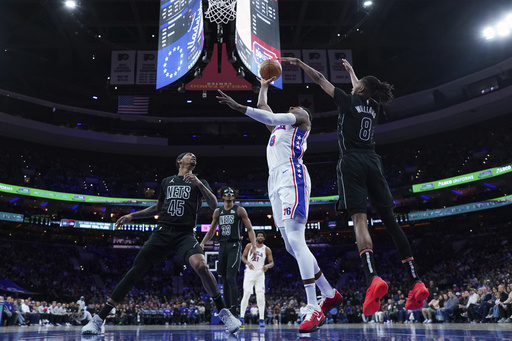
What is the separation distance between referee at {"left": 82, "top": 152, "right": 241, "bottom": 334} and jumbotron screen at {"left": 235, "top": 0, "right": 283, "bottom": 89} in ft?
16.1

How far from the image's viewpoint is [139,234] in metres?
32.1

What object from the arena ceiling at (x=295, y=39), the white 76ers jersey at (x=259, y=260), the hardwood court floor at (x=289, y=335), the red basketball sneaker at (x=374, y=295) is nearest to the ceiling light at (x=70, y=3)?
the arena ceiling at (x=295, y=39)

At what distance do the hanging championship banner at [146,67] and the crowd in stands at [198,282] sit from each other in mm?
9746

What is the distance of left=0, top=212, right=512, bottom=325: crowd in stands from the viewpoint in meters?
19.4

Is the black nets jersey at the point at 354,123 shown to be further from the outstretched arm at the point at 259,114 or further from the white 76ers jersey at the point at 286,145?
the white 76ers jersey at the point at 286,145

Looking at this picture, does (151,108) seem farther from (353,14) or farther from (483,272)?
(483,272)

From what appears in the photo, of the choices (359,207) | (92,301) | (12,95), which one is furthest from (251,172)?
(359,207)

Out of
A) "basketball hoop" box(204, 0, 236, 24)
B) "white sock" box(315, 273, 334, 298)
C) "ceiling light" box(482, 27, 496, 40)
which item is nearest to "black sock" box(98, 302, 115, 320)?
"white sock" box(315, 273, 334, 298)

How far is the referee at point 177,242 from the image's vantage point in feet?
15.5

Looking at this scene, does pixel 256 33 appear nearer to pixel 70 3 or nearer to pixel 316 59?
pixel 316 59

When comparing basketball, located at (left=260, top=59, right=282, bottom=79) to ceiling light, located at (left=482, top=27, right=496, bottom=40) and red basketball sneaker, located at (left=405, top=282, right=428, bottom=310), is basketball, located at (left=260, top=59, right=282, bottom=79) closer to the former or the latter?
red basketball sneaker, located at (left=405, top=282, right=428, bottom=310)

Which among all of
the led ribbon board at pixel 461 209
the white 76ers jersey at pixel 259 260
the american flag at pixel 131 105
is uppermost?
the american flag at pixel 131 105

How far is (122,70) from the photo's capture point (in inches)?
584

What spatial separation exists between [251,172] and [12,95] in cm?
1791
